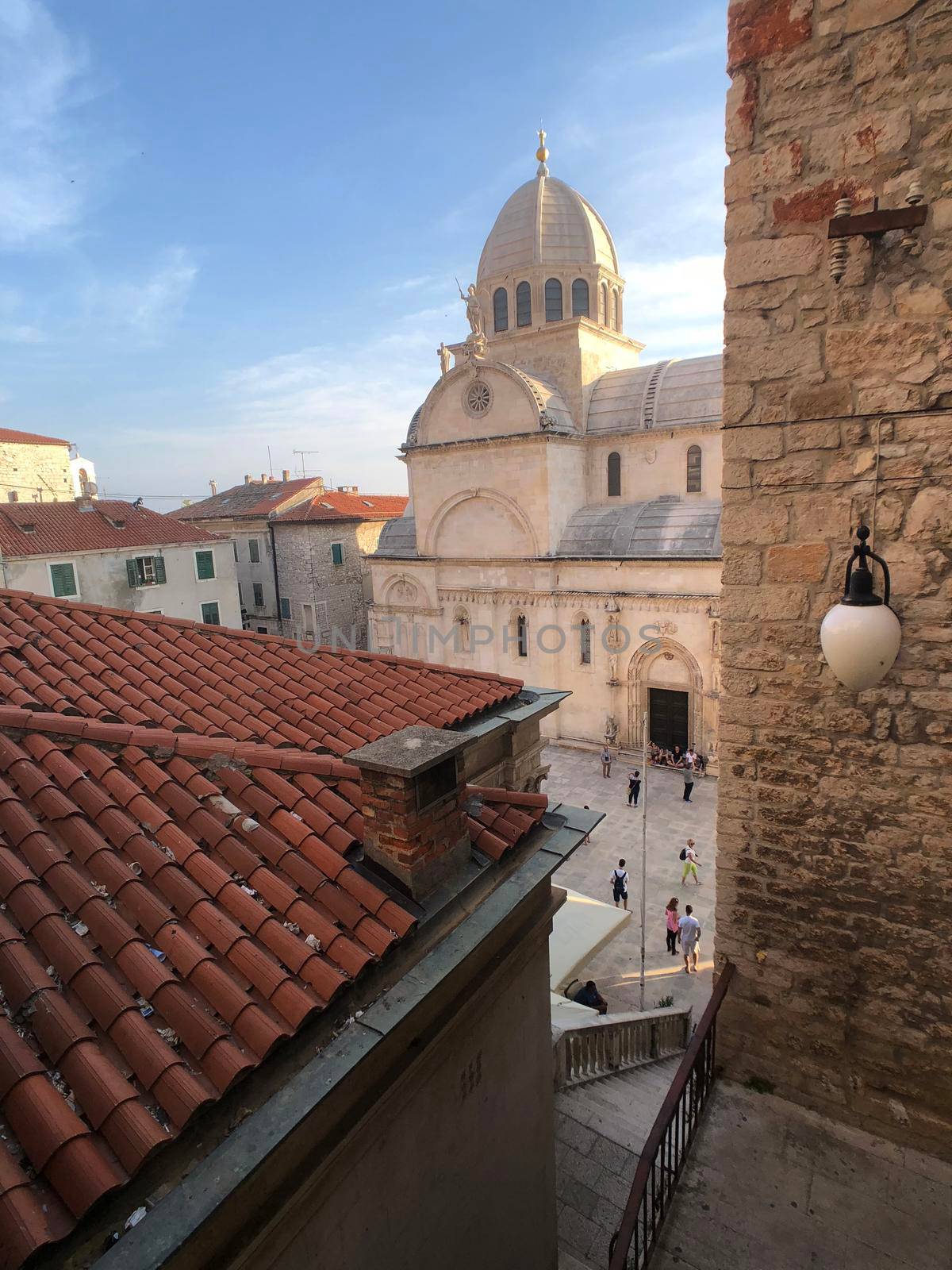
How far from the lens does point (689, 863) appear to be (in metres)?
13.1

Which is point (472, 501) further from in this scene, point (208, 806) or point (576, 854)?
point (208, 806)

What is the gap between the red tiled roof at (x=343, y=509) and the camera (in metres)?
29.9

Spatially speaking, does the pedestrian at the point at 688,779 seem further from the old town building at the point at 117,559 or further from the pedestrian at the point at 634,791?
the old town building at the point at 117,559

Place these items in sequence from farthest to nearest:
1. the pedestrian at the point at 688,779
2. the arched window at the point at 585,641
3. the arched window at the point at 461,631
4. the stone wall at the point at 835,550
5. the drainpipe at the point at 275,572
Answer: the drainpipe at the point at 275,572, the arched window at the point at 461,631, the arched window at the point at 585,641, the pedestrian at the point at 688,779, the stone wall at the point at 835,550

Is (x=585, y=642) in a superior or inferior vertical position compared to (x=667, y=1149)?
superior

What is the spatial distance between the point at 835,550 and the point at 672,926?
9.19m

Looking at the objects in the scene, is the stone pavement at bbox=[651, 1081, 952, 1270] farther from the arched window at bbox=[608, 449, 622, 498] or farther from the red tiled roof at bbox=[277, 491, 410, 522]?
the red tiled roof at bbox=[277, 491, 410, 522]

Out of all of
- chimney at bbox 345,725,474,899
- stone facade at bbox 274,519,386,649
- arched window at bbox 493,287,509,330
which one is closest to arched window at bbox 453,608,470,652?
stone facade at bbox 274,519,386,649

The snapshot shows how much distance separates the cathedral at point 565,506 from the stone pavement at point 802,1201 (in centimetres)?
1452

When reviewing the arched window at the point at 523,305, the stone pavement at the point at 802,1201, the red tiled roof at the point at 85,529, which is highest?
the arched window at the point at 523,305

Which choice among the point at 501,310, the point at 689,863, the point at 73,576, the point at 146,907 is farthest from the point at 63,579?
the point at 146,907

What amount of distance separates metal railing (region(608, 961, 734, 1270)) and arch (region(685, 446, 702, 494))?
61.6 ft

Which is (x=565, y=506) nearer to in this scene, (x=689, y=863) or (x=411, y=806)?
(x=689, y=863)

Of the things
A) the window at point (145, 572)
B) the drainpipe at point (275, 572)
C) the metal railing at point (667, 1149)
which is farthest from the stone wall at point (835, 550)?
the drainpipe at point (275, 572)
